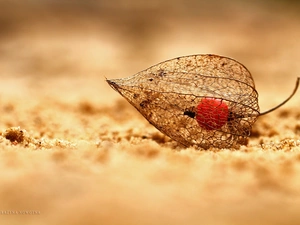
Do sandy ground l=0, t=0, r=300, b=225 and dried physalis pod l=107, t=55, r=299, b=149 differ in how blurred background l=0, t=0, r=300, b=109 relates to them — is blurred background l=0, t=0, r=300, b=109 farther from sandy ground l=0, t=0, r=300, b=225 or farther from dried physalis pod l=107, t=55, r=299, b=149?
dried physalis pod l=107, t=55, r=299, b=149

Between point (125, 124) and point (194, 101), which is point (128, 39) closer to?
point (125, 124)

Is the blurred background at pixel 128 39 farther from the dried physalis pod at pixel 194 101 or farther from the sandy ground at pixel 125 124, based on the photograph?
the dried physalis pod at pixel 194 101

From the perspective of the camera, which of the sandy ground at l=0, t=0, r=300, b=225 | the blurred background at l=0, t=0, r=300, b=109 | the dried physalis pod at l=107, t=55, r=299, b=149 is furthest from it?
the blurred background at l=0, t=0, r=300, b=109

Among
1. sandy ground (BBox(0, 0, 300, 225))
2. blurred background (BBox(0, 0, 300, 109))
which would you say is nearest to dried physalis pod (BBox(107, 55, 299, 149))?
sandy ground (BBox(0, 0, 300, 225))

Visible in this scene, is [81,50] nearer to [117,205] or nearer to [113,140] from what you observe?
[113,140]

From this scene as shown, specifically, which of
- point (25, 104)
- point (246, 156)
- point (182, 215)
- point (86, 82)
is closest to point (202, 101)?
point (246, 156)
